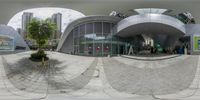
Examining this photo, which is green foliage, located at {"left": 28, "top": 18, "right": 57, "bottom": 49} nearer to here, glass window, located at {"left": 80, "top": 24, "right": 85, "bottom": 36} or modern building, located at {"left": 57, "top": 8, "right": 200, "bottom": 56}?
modern building, located at {"left": 57, "top": 8, "right": 200, "bottom": 56}

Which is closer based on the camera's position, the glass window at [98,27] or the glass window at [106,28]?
the glass window at [98,27]

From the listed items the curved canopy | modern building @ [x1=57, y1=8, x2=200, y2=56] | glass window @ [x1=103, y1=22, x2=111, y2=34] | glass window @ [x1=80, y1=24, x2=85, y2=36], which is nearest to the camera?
the curved canopy

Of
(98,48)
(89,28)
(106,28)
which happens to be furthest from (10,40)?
(106,28)

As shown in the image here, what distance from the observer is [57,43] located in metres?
37.0

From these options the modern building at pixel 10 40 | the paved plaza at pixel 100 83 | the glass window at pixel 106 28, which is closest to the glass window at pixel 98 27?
the glass window at pixel 106 28

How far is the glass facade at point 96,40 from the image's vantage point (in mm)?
26125

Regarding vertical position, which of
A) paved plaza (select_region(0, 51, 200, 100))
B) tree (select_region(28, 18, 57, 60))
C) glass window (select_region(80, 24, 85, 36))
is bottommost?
paved plaza (select_region(0, 51, 200, 100))

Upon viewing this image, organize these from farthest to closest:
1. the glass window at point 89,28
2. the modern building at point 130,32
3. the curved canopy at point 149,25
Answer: the glass window at point 89,28 < the modern building at point 130,32 < the curved canopy at point 149,25

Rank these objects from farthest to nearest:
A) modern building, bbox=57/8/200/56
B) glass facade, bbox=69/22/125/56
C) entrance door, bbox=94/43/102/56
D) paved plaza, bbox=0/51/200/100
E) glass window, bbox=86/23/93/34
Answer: glass window, bbox=86/23/93/34 → glass facade, bbox=69/22/125/56 → entrance door, bbox=94/43/102/56 → modern building, bbox=57/8/200/56 → paved plaza, bbox=0/51/200/100

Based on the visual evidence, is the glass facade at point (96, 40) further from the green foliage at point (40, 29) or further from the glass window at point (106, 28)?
the green foliage at point (40, 29)

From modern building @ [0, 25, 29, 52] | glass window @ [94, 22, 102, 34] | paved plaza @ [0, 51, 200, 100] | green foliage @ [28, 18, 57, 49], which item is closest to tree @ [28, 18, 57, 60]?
green foliage @ [28, 18, 57, 49]

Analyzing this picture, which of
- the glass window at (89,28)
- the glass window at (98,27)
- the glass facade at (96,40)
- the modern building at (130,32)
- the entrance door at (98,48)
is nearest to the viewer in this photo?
the modern building at (130,32)

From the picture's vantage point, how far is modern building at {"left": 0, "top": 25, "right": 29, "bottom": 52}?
2102cm

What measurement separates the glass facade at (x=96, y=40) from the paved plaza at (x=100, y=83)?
1127 centimetres
